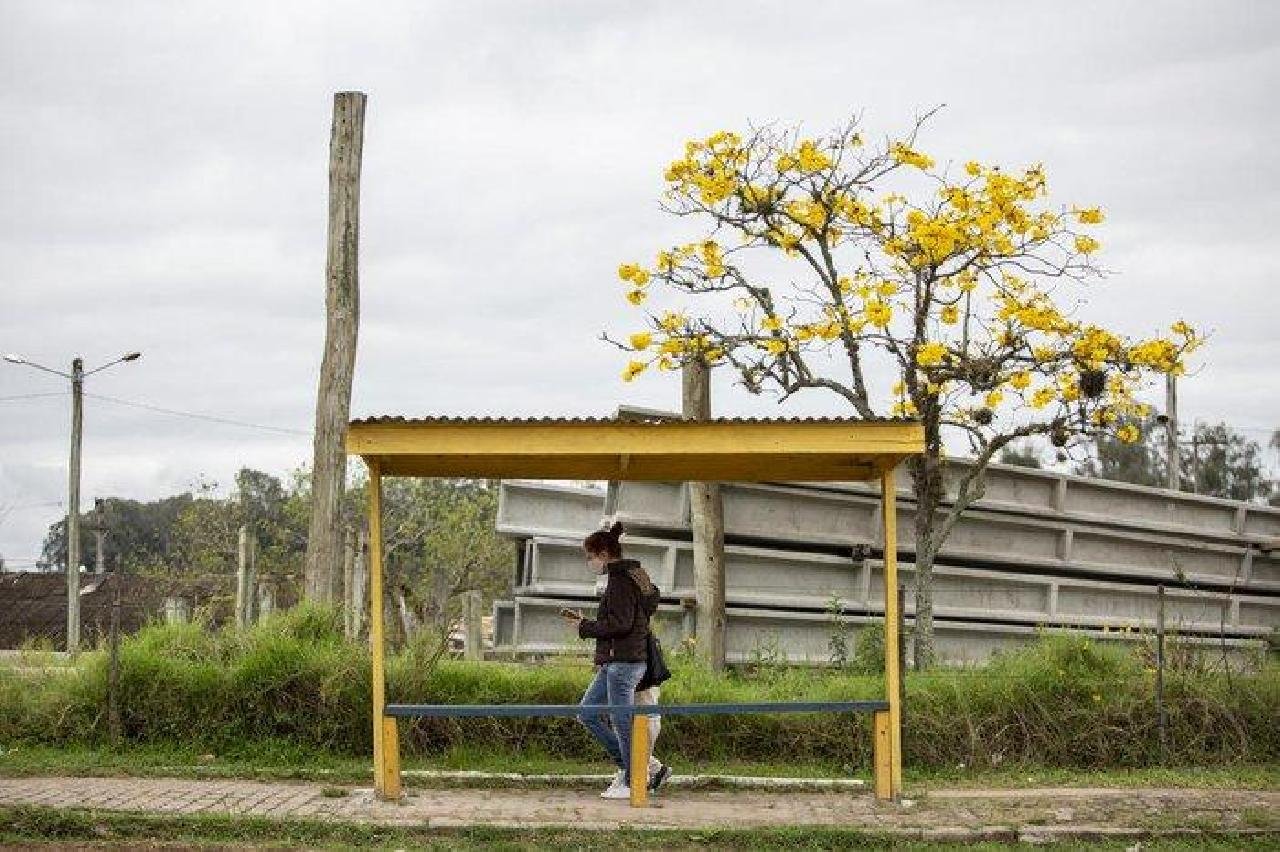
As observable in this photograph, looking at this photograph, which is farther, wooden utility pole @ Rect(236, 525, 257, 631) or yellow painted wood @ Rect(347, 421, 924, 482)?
wooden utility pole @ Rect(236, 525, 257, 631)

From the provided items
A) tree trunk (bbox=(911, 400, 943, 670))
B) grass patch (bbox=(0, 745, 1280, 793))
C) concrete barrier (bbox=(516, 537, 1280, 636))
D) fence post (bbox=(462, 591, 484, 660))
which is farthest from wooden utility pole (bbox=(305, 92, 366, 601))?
tree trunk (bbox=(911, 400, 943, 670))

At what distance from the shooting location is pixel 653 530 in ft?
53.6

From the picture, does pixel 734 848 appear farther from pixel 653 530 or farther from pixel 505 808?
pixel 653 530

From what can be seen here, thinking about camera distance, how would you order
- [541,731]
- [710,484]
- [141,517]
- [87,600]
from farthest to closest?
[141,517], [87,600], [710,484], [541,731]

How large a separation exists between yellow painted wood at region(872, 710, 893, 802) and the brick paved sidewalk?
129 millimetres

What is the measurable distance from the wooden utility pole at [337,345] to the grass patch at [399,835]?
16.7 feet

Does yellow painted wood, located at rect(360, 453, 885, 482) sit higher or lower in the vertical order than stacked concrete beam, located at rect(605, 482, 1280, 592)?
higher

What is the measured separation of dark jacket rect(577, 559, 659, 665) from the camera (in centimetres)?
1155

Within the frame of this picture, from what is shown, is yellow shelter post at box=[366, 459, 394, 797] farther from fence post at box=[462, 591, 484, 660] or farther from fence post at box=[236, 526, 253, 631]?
fence post at box=[462, 591, 484, 660]

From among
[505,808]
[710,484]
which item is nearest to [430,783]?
[505,808]

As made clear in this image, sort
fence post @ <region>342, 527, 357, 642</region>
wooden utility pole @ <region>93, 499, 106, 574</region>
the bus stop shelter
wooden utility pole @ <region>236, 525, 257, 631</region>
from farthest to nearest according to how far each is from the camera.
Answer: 1. wooden utility pole @ <region>93, 499, 106, 574</region>
2. wooden utility pole @ <region>236, 525, 257, 631</region>
3. fence post @ <region>342, 527, 357, 642</region>
4. the bus stop shelter

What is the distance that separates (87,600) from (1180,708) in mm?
38088

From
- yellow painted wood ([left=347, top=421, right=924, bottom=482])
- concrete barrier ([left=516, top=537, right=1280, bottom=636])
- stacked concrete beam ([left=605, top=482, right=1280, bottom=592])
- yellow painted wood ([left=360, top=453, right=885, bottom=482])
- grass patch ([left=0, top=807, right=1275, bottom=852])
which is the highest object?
yellow painted wood ([left=347, top=421, right=924, bottom=482])

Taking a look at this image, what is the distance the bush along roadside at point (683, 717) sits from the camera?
42.8 feet
